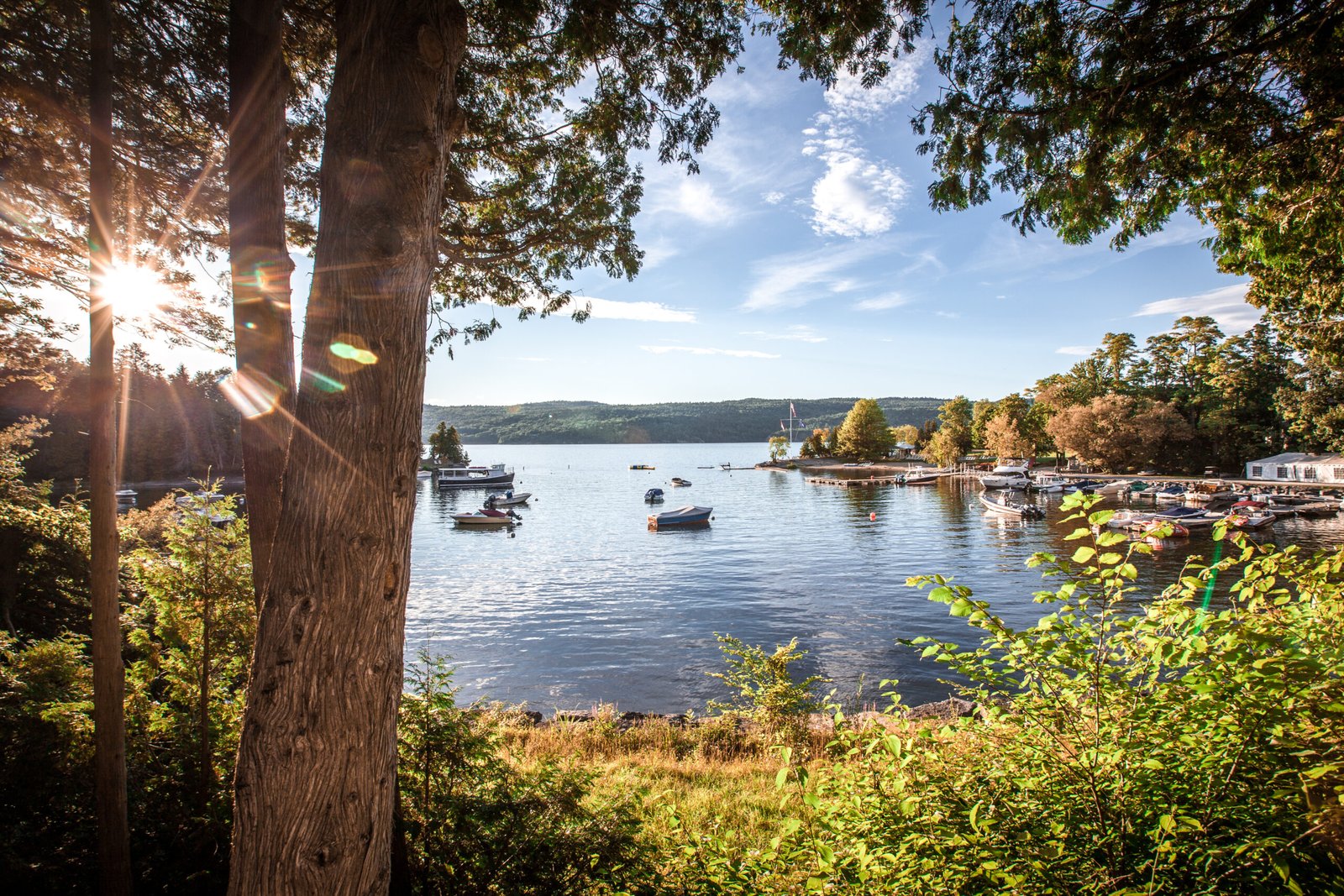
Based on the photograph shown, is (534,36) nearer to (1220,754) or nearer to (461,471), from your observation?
(1220,754)

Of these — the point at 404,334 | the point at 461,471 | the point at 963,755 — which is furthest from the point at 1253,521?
the point at 461,471

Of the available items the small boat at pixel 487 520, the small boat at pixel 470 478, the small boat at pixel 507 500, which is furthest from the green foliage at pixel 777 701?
the small boat at pixel 470 478

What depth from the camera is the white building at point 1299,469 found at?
158ft

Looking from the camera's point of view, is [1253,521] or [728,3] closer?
[728,3]

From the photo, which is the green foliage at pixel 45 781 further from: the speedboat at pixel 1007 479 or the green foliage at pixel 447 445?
the green foliage at pixel 447 445

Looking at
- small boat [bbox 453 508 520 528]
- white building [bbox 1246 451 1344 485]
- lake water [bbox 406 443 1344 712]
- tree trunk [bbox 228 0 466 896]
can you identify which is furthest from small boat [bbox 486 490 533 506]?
white building [bbox 1246 451 1344 485]

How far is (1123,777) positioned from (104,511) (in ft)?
18.8

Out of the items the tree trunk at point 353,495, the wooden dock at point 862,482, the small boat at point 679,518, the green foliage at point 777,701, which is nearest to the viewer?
the tree trunk at point 353,495

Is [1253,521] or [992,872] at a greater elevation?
[992,872]

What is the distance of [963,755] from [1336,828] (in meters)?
1.38

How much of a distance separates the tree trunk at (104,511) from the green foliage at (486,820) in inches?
63.3

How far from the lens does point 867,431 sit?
101 metres

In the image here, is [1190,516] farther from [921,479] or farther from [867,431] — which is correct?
[867,431]

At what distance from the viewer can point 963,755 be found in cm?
305
